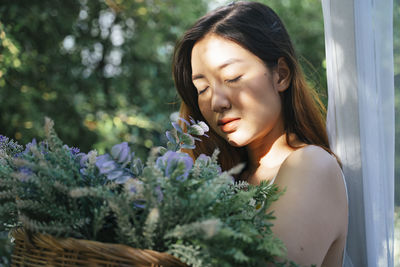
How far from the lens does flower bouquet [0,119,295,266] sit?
82cm

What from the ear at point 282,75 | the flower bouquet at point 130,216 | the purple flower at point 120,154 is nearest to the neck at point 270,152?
the ear at point 282,75

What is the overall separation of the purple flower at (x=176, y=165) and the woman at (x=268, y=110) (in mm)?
341

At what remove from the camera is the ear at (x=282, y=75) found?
152 cm

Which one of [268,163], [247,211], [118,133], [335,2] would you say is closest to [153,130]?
[118,133]

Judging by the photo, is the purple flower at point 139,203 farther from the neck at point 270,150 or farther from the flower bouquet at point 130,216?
the neck at point 270,150

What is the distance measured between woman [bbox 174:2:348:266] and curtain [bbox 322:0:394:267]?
0.09 meters

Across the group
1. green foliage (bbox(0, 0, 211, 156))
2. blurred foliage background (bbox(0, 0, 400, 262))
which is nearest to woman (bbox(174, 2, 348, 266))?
blurred foliage background (bbox(0, 0, 400, 262))

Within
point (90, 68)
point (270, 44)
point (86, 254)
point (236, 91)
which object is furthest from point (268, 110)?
point (90, 68)

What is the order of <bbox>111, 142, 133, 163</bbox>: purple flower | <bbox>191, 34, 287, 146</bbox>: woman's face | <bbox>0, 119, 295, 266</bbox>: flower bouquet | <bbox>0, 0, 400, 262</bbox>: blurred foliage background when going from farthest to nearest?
<bbox>0, 0, 400, 262</bbox>: blurred foliage background, <bbox>191, 34, 287, 146</bbox>: woman's face, <bbox>111, 142, 133, 163</bbox>: purple flower, <bbox>0, 119, 295, 266</bbox>: flower bouquet

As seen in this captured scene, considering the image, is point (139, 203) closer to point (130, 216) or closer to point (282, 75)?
point (130, 216)

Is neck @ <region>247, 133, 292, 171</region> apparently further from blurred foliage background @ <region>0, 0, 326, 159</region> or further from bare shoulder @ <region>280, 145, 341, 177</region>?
blurred foliage background @ <region>0, 0, 326, 159</region>

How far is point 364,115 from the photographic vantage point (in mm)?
1320

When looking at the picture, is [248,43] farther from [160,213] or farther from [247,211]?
[160,213]

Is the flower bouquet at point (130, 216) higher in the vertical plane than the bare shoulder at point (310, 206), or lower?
higher
